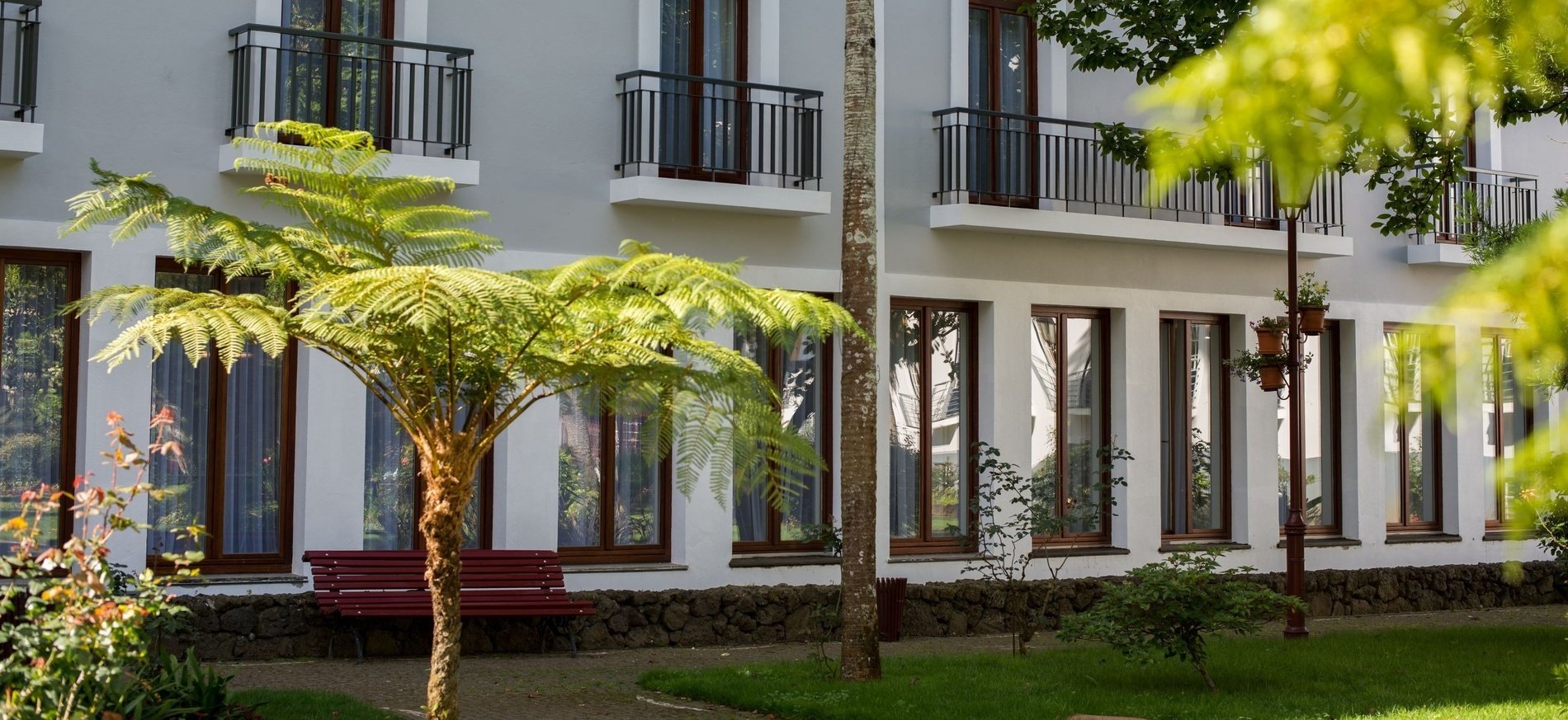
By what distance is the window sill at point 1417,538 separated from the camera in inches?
764

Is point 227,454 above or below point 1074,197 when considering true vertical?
below

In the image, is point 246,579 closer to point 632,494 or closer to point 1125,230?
point 632,494

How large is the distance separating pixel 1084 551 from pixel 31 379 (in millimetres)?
10106

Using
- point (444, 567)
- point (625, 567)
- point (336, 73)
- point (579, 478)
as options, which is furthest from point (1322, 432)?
point (444, 567)

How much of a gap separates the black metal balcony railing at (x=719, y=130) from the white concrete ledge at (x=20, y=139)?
4798mm

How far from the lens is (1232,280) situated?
18.4 meters

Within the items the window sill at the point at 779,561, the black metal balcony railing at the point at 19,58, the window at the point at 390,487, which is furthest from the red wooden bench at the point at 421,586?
the black metal balcony railing at the point at 19,58

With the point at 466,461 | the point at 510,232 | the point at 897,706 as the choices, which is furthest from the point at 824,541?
the point at 466,461

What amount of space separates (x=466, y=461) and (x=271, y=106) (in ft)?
21.0

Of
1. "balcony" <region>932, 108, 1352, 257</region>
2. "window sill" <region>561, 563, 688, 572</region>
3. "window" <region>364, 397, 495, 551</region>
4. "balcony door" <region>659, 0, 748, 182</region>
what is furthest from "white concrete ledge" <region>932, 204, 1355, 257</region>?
"window" <region>364, 397, 495, 551</region>

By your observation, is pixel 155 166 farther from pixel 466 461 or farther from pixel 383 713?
pixel 466 461

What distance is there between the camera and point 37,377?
1288 cm

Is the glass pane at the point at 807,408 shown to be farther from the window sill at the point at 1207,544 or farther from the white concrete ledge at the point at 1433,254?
the white concrete ledge at the point at 1433,254

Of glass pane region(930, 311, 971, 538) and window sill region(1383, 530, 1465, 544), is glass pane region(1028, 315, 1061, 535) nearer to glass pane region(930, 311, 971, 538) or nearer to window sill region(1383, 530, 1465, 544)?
glass pane region(930, 311, 971, 538)
